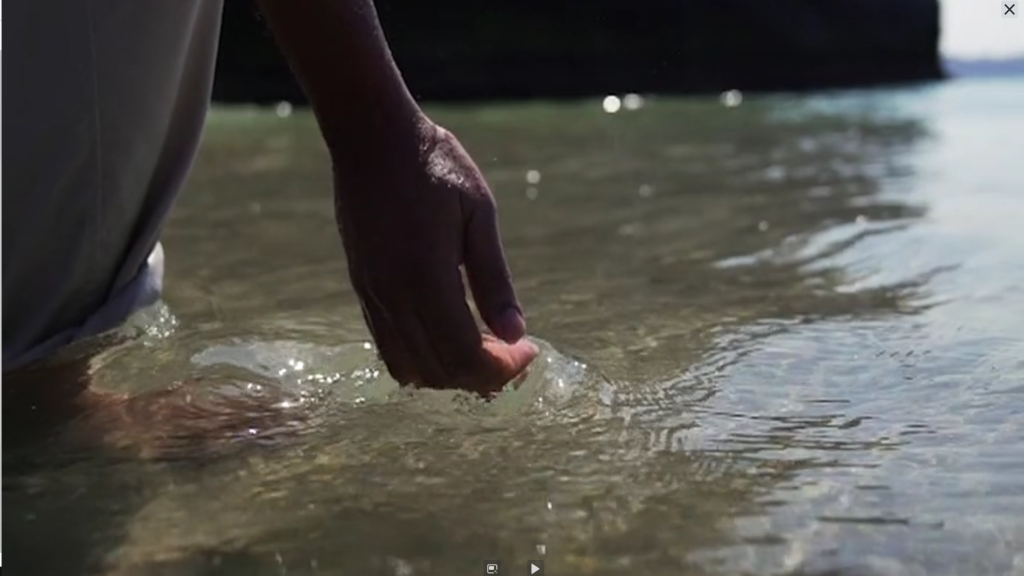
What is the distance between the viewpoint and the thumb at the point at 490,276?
45.7 inches

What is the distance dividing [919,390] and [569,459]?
45 cm

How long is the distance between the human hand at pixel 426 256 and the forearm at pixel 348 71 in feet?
0.05

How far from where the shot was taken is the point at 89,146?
1393mm

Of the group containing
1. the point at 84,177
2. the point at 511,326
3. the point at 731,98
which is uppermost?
the point at 84,177

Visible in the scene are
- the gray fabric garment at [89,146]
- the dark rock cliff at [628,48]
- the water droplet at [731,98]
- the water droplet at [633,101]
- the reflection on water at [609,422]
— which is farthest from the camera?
the dark rock cliff at [628,48]

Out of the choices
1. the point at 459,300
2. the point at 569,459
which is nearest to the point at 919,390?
the point at 569,459

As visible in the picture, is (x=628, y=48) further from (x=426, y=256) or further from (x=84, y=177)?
(x=426, y=256)

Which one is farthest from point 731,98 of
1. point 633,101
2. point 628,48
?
point 628,48

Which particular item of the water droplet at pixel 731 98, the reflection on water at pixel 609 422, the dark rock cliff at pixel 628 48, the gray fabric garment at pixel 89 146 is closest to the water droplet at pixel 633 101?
the dark rock cliff at pixel 628 48

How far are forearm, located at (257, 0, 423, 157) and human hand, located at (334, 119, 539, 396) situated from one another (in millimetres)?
14

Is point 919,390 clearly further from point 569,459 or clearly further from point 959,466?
point 569,459

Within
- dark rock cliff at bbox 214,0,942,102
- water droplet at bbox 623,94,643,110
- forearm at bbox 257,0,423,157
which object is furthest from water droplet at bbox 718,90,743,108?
forearm at bbox 257,0,423,157

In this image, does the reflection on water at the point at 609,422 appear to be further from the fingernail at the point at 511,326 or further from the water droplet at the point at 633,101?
the water droplet at the point at 633,101

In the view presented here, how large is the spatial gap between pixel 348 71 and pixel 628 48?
10.2m
